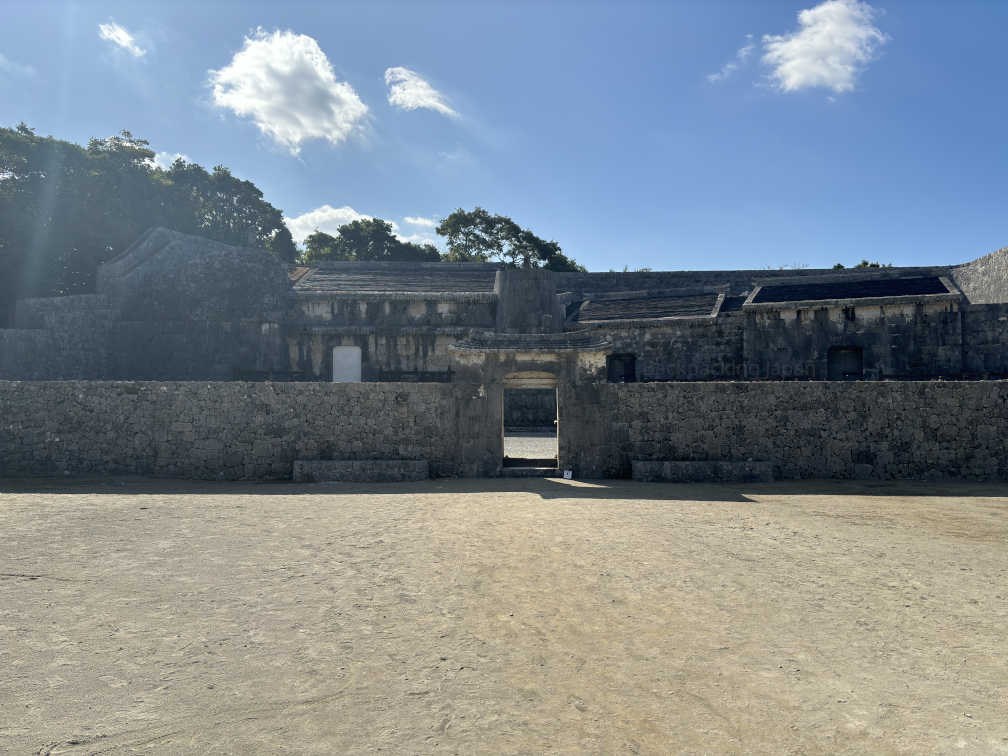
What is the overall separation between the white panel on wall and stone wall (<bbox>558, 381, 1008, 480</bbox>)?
40.2ft

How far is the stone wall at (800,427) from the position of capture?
35.8 feet

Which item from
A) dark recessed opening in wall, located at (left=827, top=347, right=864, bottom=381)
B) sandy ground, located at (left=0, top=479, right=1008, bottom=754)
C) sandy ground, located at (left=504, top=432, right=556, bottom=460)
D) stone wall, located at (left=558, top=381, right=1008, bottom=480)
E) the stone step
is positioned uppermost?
dark recessed opening in wall, located at (left=827, top=347, right=864, bottom=381)

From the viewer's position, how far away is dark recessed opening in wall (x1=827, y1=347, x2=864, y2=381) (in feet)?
61.9

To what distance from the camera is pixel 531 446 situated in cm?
1670

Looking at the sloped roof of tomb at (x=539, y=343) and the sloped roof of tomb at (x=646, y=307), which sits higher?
the sloped roof of tomb at (x=646, y=307)

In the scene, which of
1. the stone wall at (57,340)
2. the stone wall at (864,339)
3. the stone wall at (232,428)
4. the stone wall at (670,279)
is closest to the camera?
the stone wall at (232,428)

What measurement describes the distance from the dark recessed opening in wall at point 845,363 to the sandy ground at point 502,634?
41.6 ft

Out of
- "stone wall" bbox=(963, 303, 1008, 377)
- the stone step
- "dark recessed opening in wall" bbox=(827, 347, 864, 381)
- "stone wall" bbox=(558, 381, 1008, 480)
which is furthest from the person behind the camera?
"dark recessed opening in wall" bbox=(827, 347, 864, 381)

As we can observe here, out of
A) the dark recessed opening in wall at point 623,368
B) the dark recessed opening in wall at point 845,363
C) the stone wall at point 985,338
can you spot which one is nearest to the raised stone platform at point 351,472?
the dark recessed opening in wall at point 623,368

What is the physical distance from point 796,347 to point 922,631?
17.5 meters

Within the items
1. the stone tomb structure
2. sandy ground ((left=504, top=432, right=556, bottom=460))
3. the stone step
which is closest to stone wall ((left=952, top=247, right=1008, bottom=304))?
the stone tomb structure

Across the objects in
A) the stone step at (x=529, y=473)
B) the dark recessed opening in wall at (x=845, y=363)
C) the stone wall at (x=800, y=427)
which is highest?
the dark recessed opening in wall at (x=845, y=363)

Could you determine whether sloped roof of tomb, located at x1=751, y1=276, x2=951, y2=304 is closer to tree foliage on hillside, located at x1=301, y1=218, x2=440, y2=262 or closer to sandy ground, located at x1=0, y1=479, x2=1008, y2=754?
sandy ground, located at x1=0, y1=479, x2=1008, y2=754

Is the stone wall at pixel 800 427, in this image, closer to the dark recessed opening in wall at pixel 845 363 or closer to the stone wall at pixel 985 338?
the stone wall at pixel 985 338
